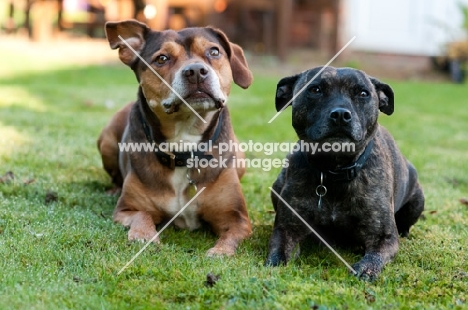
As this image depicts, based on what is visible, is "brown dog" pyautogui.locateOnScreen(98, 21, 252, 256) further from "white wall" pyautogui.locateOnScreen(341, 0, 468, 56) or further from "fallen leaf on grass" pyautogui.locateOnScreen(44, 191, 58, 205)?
"white wall" pyautogui.locateOnScreen(341, 0, 468, 56)

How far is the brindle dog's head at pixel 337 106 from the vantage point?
4.44 metres

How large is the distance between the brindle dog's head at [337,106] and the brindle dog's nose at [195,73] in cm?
69

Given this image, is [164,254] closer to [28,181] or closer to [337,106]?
[337,106]

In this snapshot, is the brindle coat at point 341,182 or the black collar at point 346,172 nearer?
the brindle coat at point 341,182

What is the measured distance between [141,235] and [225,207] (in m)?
0.75

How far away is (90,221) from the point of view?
17.6 feet

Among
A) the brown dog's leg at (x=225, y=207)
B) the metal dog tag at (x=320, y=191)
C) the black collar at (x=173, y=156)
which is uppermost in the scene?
the metal dog tag at (x=320, y=191)

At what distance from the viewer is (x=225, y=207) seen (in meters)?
→ 5.42

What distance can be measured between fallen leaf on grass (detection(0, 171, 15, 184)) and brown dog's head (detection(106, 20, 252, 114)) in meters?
1.70

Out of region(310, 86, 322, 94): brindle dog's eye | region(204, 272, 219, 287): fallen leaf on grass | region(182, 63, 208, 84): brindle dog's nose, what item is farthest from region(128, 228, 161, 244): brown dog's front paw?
region(310, 86, 322, 94): brindle dog's eye

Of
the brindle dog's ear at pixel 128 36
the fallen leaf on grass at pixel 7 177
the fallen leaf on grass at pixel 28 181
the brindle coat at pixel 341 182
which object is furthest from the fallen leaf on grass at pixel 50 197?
the brindle coat at pixel 341 182

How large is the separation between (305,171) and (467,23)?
1413 centimetres

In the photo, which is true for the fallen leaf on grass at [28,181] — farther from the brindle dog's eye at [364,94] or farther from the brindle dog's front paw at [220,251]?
the brindle dog's eye at [364,94]

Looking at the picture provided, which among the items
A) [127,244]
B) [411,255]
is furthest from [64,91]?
[411,255]
